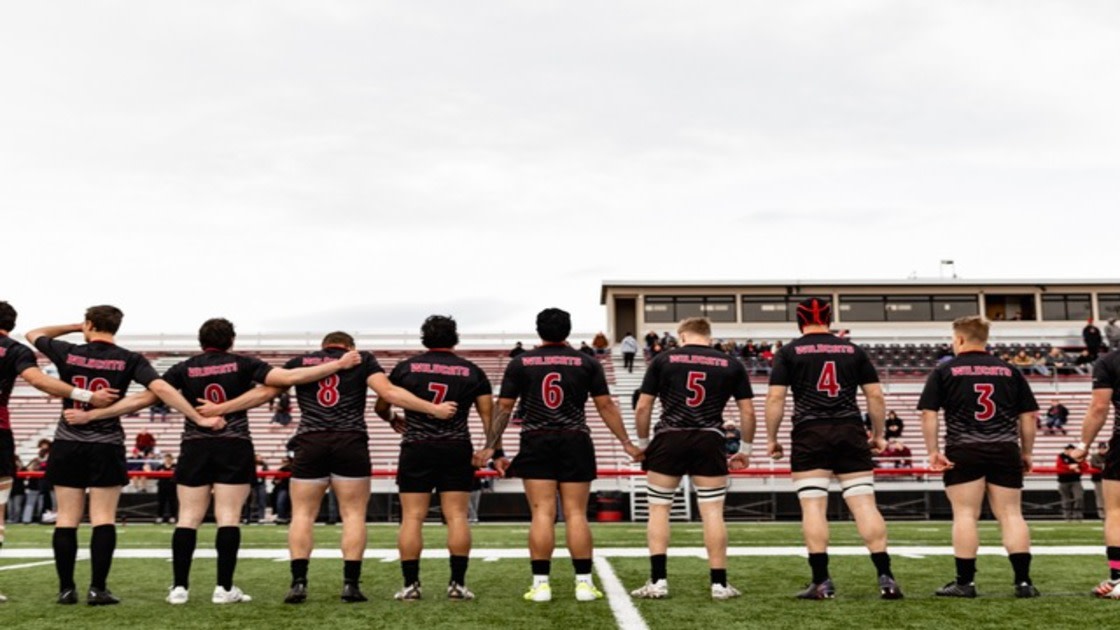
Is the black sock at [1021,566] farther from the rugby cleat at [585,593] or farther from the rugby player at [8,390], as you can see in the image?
the rugby player at [8,390]

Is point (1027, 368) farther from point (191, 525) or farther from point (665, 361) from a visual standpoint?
point (191, 525)

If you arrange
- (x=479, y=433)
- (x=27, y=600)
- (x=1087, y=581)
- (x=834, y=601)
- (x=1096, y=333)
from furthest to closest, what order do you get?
(x=1096, y=333)
(x=479, y=433)
(x=1087, y=581)
(x=27, y=600)
(x=834, y=601)

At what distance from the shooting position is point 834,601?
574 cm

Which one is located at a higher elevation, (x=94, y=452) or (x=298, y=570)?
(x=94, y=452)

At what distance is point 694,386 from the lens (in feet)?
19.8

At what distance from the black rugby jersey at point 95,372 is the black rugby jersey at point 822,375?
423cm

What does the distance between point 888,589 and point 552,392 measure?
2.48m

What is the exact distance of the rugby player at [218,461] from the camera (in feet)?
19.2

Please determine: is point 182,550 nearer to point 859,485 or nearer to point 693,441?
point 693,441

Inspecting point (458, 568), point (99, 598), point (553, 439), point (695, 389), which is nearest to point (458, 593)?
point (458, 568)

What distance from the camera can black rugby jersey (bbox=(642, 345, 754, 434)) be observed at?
6.03 metres

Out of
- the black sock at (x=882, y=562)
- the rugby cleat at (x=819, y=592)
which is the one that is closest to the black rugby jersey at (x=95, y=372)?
the rugby cleat at (x=819, y=592)

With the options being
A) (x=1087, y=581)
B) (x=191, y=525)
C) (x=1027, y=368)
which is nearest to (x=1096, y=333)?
(x=1027, y=368)

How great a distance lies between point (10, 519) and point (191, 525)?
45.7ft
